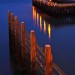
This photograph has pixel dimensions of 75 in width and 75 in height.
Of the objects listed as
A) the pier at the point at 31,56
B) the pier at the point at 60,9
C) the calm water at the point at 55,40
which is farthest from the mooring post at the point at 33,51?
the pier at the point at 60,9

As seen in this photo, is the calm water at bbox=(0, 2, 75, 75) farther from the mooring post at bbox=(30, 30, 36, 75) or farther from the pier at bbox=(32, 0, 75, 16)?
the mooring post at bbox=(30, 30, 36, 75)

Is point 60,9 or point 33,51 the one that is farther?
point 60,9

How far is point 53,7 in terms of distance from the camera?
16.0 metres

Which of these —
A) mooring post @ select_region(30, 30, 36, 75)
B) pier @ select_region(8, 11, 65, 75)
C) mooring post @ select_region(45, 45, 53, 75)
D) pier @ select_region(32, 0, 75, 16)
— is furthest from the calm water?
mooring post @ select_region(45, 45, 53, 75)

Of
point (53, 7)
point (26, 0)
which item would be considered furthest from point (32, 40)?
point (26, 0)

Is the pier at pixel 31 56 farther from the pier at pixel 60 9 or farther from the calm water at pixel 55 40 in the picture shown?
the pier at pixel 60 9

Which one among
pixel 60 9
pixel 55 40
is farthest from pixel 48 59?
pixel 60 9

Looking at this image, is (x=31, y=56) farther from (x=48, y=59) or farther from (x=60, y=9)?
(x=60, y=9)

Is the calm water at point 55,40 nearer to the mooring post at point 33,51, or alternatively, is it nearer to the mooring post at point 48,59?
the mooring post at point 33,51

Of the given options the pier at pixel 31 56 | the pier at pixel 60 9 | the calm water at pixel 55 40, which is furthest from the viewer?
the pier at pixel 60 9

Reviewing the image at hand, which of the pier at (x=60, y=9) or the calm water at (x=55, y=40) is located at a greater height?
the pier at (x=60, y=9)

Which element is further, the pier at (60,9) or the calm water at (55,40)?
the pier at (60,9)

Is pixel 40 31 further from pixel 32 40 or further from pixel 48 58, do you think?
pixel 48 58

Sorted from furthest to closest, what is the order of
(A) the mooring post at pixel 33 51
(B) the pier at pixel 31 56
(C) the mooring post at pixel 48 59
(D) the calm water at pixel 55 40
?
(D) the calm water at pixel 55 40 < (A) the mooring post at pixel 33 51 < (B) the pier at pixel 31 56 < (C) the mooring post at pixel 48 59
